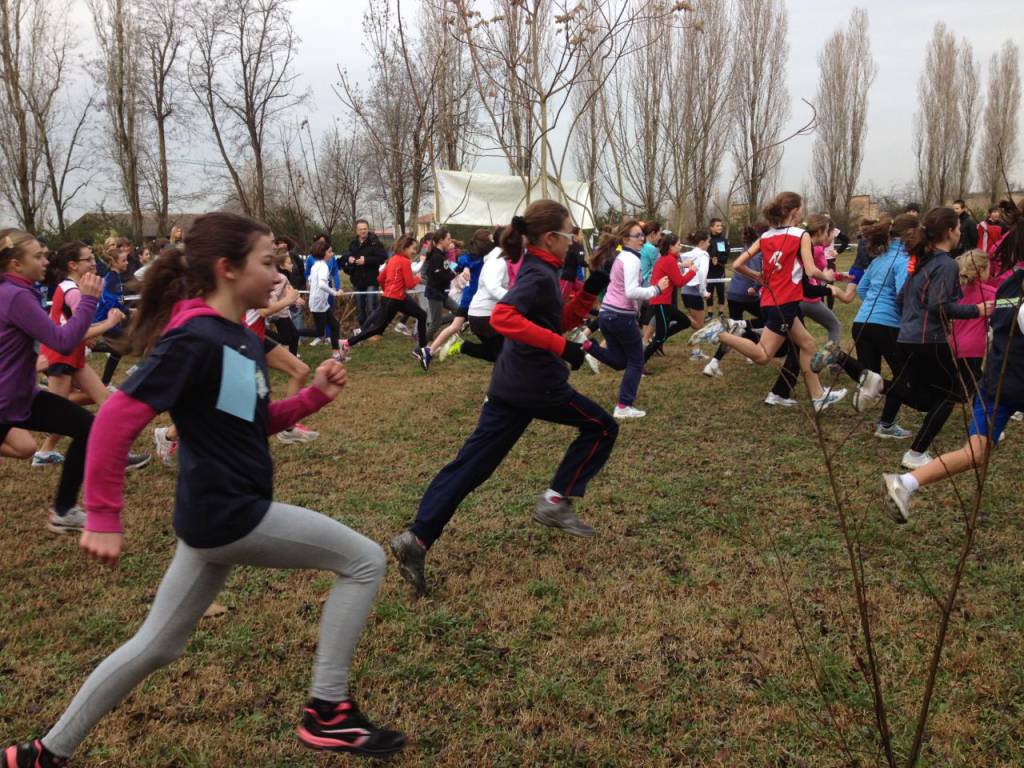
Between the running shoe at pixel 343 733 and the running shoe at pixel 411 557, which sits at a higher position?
the running shoe at pixel 343 733

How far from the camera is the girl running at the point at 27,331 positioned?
440cm

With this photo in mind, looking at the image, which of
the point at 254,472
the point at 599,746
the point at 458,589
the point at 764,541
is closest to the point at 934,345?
the point at 764,541

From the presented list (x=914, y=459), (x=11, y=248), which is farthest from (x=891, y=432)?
(x=11, y=248)

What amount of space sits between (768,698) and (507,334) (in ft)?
6.91

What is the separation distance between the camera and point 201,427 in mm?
2463

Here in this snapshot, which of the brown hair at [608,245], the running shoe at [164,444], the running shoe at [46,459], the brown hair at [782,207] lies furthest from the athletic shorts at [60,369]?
the brown hair at [782,207]

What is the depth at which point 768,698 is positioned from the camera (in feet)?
10.5

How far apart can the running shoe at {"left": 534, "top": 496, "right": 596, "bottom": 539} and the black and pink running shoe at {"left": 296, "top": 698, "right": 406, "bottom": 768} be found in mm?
2269

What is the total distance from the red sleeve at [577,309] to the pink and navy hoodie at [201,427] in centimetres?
249

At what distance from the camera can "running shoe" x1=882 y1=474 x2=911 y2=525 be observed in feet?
15.1

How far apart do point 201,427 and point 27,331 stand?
104 inches

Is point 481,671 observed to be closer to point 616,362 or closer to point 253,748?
point 253,748

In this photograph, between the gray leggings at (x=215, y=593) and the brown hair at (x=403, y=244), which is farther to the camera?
the brown hair at (x=403, y=244)

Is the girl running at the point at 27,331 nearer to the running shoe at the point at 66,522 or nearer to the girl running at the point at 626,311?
the running shoe at the point at 66,522
